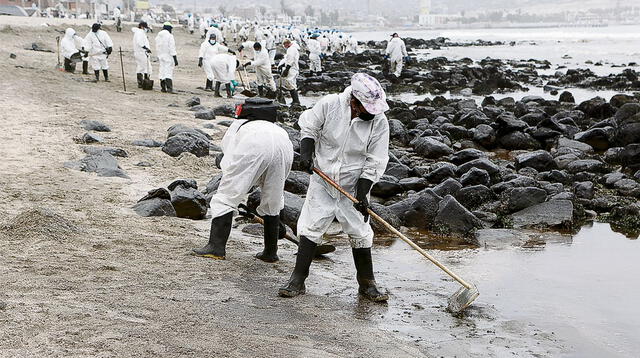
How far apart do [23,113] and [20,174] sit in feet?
14.3

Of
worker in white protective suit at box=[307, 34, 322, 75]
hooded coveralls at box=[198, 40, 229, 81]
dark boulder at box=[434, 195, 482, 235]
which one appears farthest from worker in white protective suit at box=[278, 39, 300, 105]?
dark boulder at box=[434, 195, 482, 235]

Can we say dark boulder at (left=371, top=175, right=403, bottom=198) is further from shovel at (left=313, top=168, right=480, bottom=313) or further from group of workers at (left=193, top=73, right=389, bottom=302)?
shovel at (left=313, top=168, right=480, bottom=313)

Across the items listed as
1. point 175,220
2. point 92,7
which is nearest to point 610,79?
point 175,220

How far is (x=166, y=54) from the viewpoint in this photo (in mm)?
17641

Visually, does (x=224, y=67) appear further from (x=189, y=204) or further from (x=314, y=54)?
(x=189, y=204)

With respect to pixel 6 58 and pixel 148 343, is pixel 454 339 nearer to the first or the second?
pixel 148 343

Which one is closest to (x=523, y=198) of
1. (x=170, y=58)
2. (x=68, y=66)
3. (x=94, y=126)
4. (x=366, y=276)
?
(x=366, y=276)

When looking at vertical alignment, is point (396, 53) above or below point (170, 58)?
above

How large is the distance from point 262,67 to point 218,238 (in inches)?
513

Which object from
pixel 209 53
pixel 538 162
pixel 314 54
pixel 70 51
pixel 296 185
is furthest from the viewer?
pixel 314 54

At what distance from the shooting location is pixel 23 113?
12.0m

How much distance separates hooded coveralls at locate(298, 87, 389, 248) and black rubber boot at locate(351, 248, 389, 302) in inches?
5.8

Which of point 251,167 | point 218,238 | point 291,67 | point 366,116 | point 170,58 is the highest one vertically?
point 170,58

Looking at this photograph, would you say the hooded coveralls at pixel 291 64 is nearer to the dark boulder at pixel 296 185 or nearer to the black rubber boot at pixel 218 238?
the dark boulder at pixel 296 185
